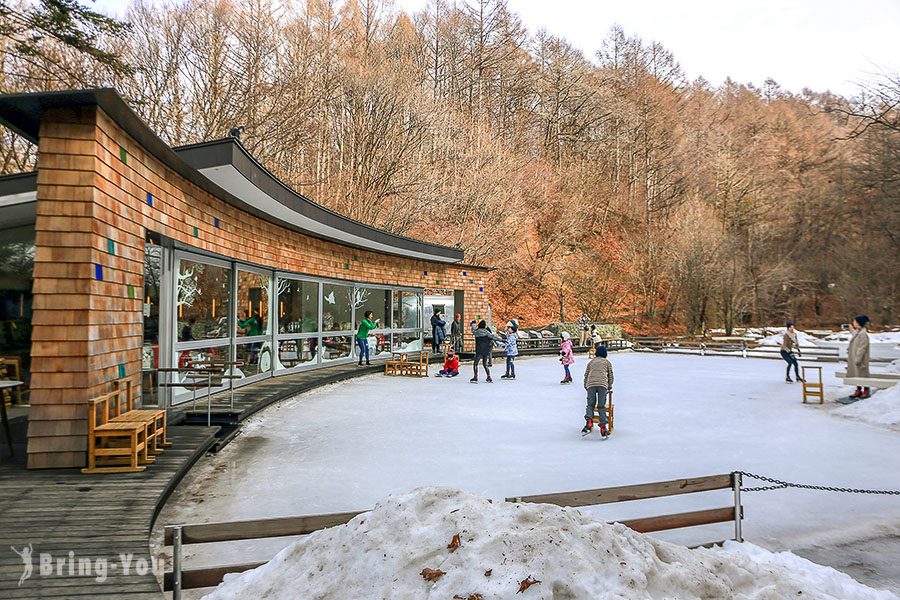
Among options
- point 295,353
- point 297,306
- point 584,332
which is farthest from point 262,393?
point 584,332

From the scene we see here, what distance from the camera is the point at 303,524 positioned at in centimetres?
317

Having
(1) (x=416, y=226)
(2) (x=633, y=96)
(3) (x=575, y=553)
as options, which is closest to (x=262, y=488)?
(3) (x=575, y=553)

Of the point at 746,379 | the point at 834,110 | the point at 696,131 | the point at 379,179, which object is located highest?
the point at 696,131

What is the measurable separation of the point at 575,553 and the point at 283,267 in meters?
10.9

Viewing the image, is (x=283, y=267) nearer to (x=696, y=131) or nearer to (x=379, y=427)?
(x=379, y=427)

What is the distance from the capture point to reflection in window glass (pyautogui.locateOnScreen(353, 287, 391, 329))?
16484mm

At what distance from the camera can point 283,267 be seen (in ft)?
40.6

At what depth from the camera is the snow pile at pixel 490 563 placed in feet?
8.52

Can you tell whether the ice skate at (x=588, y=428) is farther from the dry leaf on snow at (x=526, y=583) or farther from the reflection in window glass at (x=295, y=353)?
the reflection in window glass at (x=295, y=353)

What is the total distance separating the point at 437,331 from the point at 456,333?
1140mm

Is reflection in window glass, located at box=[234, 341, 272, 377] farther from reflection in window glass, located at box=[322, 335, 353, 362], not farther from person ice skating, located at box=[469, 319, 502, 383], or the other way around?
person ice skating, located at box=[469, 319, 502, 383]

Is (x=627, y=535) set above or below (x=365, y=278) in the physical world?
below

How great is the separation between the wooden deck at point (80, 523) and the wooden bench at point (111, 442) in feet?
0.44

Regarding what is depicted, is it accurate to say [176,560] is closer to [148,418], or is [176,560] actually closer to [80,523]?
[80,523]
